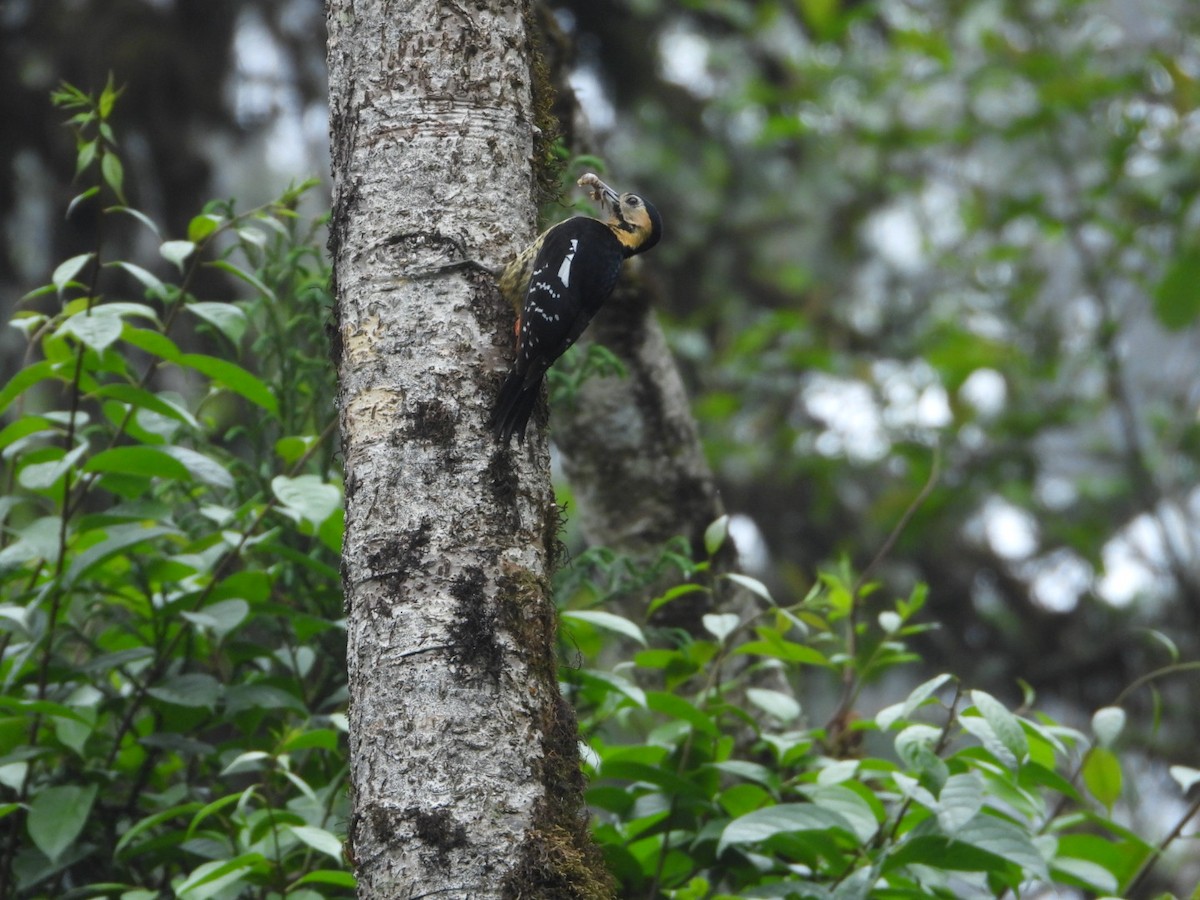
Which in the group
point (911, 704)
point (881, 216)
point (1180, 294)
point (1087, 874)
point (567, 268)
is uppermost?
point (881, 216)

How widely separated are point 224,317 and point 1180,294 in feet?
14.1

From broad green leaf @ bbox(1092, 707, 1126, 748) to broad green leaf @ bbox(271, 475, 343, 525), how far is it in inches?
54.4

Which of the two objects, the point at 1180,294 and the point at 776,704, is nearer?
the point at 776,704

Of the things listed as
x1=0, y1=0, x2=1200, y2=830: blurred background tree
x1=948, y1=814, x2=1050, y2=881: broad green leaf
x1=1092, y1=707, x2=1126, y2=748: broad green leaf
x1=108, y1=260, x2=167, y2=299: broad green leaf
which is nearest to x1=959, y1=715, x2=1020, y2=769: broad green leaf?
x1=948, y1=814, x2=1050, y2=881: broad green leaf

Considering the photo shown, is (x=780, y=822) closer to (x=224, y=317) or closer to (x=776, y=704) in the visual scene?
(x=776, y=704)

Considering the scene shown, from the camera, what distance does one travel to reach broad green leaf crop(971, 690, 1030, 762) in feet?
6.41

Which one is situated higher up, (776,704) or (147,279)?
(147,279)

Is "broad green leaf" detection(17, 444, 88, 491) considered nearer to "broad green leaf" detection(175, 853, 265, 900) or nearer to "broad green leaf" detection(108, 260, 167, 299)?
"broad green leaf" detection(108, 260, 167, 299)

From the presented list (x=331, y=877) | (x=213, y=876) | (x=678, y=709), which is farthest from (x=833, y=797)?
(x=213, y=876)

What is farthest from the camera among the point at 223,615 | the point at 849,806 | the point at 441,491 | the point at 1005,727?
the point at 223,615

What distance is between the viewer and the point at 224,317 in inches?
94.5

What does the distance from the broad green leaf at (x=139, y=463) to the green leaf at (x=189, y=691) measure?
36 cm

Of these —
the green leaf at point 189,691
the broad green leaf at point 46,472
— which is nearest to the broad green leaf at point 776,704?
the green leaf at point 189,691

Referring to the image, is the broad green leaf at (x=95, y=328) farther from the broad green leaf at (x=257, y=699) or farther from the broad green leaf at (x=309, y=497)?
the broad green leaf at (x=257, y=699)
